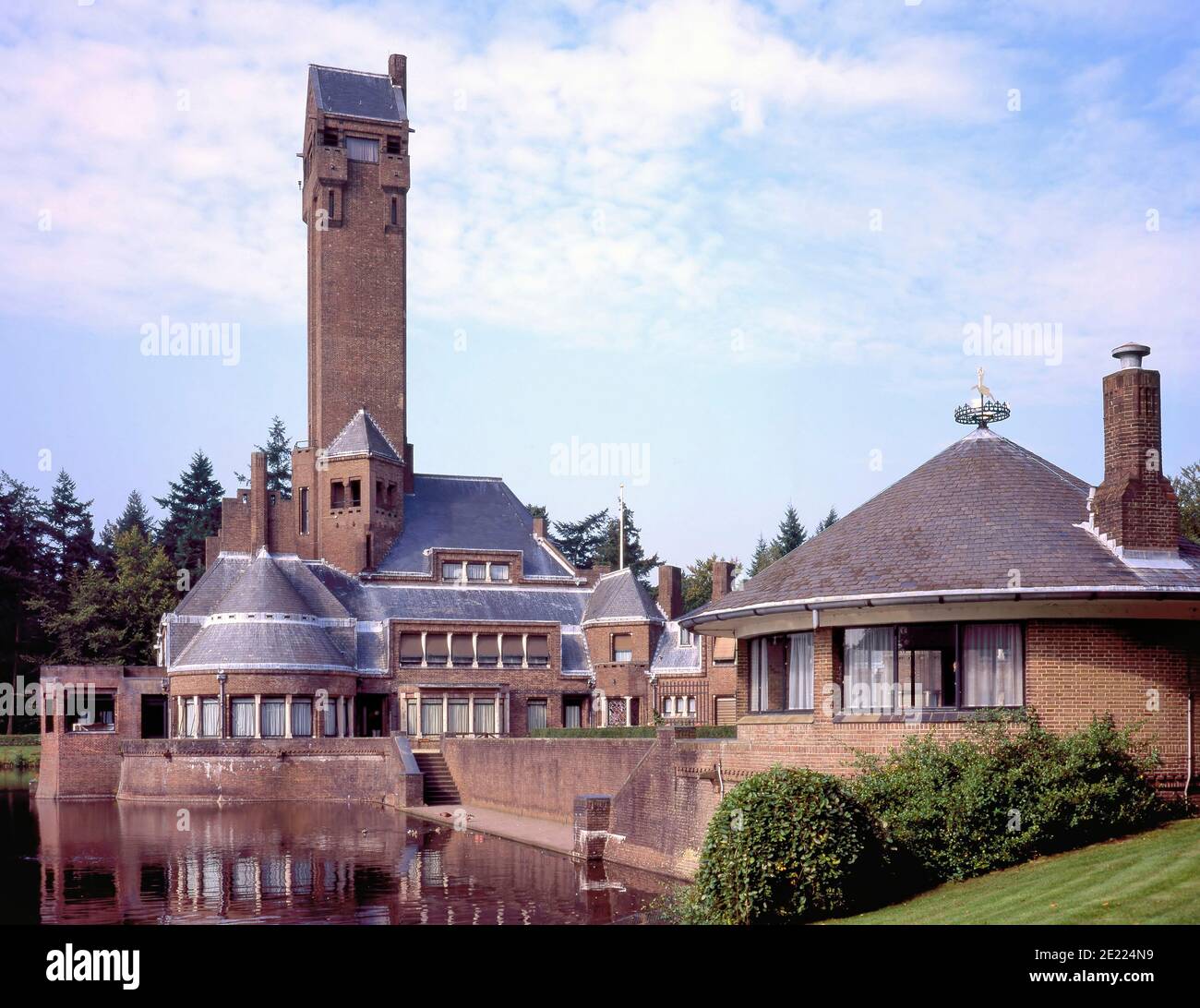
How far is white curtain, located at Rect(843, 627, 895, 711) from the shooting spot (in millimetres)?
21875

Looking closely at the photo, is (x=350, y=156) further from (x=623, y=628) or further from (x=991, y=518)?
(x=991, y=518)

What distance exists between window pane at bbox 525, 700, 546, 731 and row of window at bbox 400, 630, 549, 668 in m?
1.71

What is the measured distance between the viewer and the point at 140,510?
13425cm

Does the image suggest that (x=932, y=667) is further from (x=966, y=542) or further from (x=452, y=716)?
(x=452, y=716)

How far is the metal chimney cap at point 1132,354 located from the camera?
21484mm

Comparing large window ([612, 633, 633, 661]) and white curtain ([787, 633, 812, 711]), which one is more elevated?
white curtain ([787, 633, 812, 711])

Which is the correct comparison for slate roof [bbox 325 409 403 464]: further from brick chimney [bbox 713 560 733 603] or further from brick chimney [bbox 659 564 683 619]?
brick chimney [bbox 713 560 733 603]

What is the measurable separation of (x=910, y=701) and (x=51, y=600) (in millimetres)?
82411

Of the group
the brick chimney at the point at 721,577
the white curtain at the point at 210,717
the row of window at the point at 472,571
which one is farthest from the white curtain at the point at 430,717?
the brick chimney at the point at 721,577

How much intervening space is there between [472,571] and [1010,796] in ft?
174

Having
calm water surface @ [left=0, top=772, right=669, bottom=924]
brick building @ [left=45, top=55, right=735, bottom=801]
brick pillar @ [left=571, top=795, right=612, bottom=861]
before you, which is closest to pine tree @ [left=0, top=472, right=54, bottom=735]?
brick building @ [left=45, top=55, right=735, bottom=801]

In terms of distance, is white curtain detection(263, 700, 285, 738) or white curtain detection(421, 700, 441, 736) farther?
white curtain detection(421, 700, 441, 736)
